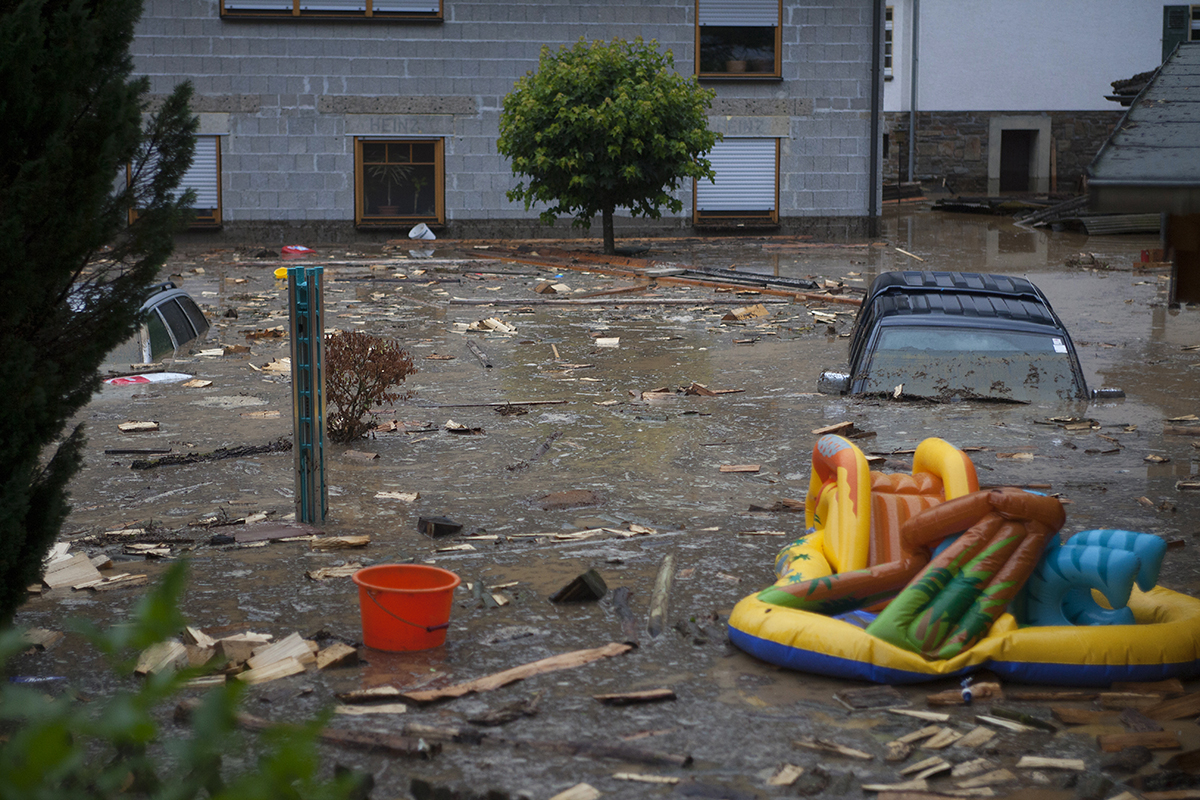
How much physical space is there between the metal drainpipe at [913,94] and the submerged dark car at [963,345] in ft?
113

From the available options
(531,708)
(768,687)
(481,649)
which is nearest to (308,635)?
(481,649)

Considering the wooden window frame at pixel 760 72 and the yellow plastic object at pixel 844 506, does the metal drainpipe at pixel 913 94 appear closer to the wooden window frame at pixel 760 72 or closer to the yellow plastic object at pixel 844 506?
the wooden window frame at pixel 760 72

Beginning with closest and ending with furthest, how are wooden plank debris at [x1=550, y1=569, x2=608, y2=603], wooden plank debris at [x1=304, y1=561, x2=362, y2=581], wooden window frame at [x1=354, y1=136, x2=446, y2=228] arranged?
wooden plank debris at [x1=550, y1=569, x2=608, y2=603], wooden plank debris at [x1=304, y1=561, x2=362, y2=581], wooden window frame at [x1=354, y1=136, x2=446, y2=228]

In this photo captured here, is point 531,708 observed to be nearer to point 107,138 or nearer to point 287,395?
point 107,138

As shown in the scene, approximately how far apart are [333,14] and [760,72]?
10561mm

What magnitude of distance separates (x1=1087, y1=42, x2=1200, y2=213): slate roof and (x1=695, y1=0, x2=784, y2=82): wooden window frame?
25.5m

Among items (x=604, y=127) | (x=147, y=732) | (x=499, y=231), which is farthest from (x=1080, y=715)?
(x=499, y=231)

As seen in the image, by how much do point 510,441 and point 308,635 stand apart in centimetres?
427

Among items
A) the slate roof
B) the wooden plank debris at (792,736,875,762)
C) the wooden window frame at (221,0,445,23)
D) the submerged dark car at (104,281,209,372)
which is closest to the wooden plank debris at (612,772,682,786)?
the wooden plank debris at (792,736,875,762)

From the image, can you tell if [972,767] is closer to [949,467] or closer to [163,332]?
[949,467]

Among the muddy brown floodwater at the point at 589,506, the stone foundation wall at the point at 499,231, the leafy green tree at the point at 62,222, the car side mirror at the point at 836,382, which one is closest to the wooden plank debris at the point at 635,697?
the muddy brown floodwater at the point at 589,506

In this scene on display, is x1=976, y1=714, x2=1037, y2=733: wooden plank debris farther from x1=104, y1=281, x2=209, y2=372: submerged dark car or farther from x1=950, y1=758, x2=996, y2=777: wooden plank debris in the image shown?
x1=104, y1=281, x2=209, y2=372: submerged dark car

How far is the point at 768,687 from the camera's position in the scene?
487 cm

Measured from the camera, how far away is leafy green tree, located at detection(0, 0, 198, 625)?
454cm
